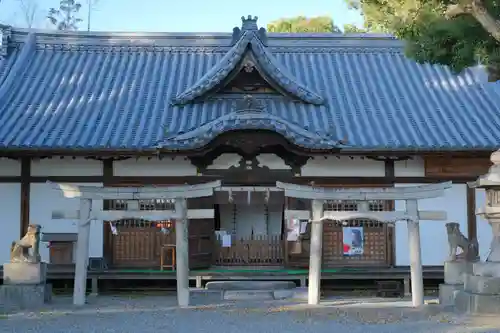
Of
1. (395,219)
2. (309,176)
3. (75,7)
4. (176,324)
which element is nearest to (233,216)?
(309,176)

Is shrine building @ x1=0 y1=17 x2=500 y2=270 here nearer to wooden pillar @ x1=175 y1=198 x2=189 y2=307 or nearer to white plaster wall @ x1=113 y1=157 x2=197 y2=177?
white plaster wall @ x1=113 y1=157 x2=197 y2=177

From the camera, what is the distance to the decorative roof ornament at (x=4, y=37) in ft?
62.3

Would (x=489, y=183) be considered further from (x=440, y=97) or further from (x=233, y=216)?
(x=233, y=216)

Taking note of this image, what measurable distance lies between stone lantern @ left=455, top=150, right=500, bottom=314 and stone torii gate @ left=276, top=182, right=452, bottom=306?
1.36 metres

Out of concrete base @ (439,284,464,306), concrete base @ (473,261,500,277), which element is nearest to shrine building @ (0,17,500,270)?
concrete base @ (439,284,464,306)

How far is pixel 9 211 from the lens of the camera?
15867 millimetres

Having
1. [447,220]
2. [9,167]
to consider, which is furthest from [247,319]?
[9,167]

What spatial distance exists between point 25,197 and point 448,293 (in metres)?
9.86

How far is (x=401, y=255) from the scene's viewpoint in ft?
52.1

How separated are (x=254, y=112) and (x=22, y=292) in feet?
20.3

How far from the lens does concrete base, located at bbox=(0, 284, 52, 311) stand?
42.4 ft

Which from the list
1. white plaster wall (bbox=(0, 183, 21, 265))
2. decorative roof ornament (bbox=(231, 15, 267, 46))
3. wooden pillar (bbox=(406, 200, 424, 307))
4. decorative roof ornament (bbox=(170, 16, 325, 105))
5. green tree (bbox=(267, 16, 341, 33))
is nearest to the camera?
wooden pillar (bbox=(406, 200, 424, 307))

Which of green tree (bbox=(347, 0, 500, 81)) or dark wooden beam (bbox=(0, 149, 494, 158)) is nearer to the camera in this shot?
green tree (bbox=(347, 0, 500, 81))

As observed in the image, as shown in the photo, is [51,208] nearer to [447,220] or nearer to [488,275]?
[447,220]
